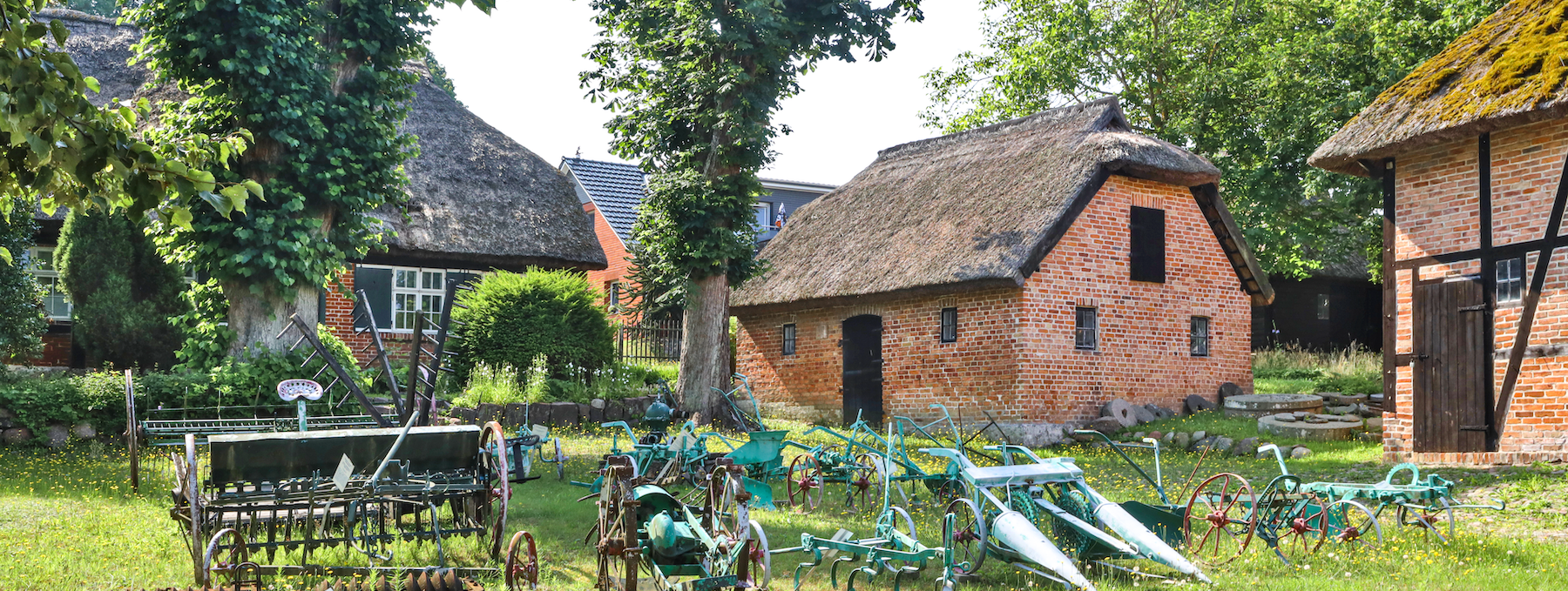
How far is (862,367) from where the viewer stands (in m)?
17.3

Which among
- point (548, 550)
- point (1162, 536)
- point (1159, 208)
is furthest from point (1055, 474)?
point (1159, 208)

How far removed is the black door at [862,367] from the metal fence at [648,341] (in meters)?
3.94

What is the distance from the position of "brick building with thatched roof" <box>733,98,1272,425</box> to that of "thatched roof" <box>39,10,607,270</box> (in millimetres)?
3822

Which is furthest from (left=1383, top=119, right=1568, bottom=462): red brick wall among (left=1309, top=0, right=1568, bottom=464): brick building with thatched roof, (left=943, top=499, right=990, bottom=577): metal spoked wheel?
(left=943, top=499, right=990, bottom=577): metal spoked wheel

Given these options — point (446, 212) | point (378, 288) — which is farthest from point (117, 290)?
point (446, 212)

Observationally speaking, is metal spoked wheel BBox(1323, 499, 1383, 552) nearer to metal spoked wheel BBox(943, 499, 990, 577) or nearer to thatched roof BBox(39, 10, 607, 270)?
metal spoked wheel BBox(943, 499, 990, 577)

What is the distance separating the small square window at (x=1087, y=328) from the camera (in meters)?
15.3

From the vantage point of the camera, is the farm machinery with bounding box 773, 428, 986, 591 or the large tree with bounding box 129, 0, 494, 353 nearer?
the farm machinery with bounding box 773, 428, 986, 591

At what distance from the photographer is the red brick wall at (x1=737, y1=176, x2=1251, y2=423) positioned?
14727mm

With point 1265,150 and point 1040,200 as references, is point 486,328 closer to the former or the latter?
point 1040,200

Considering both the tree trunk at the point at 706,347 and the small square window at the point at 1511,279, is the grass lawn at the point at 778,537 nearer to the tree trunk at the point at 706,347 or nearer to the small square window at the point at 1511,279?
the small square window at the point at 1511,279

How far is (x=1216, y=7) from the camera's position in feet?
75.5

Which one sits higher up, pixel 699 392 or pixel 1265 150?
pixel 1265 150

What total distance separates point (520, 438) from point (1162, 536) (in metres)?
5.40
